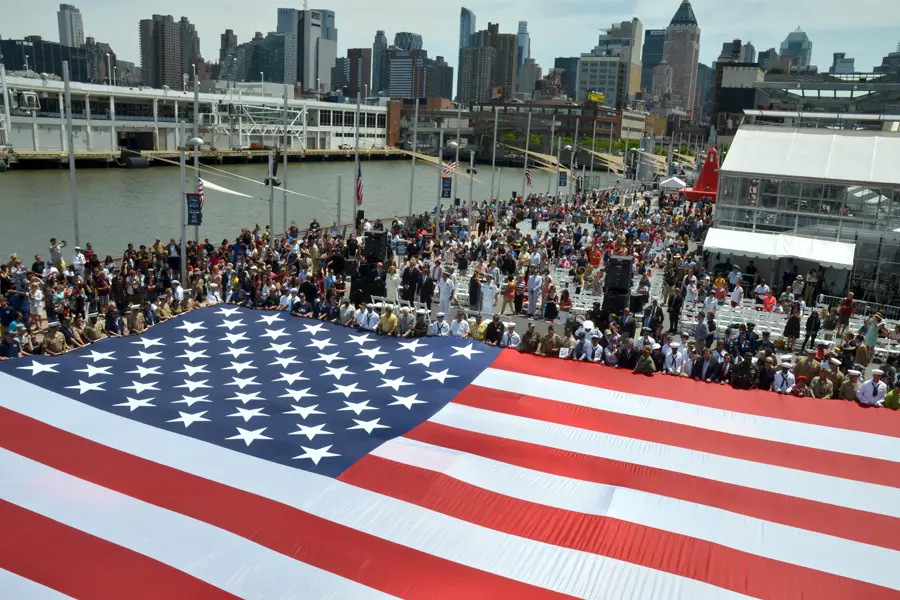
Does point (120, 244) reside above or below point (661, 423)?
below

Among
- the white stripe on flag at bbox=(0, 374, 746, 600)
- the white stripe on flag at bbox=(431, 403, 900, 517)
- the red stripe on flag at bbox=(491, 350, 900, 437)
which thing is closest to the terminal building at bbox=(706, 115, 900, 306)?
the red stripe on flag at bbox=(491, 350, 900, 437)

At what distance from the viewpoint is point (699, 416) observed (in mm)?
10797

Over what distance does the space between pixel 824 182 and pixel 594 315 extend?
43.1 ft

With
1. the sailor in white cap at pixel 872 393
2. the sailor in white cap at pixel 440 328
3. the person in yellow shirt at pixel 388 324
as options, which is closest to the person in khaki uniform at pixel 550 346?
the sailor in white cap at pixel 440 328

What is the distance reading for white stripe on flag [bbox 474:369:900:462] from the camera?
9984 millimetres

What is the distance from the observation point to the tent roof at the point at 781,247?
79.5 feet

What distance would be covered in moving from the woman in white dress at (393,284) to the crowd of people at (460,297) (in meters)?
0.09

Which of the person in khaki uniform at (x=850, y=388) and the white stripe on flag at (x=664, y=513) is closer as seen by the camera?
the white stripe on flag at (x=664, y=513)

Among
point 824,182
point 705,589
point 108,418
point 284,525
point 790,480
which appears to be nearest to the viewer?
point 705,589

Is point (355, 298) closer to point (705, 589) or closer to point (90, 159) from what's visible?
point (705, 589)

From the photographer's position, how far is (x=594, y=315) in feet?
59.4

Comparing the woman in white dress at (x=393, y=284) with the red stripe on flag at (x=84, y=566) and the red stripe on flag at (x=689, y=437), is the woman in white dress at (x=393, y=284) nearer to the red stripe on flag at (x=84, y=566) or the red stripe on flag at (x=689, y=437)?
the red stripe on flag at (x=689, y=437)

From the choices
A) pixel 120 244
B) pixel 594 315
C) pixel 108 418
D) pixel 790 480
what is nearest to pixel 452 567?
pixel 790 480

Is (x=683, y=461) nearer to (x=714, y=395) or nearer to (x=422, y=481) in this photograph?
(x=714, y=395)
